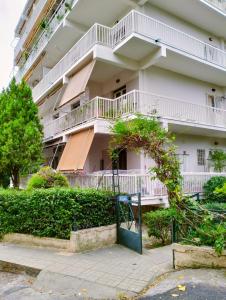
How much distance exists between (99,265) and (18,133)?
31.5 ft

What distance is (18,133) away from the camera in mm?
14273

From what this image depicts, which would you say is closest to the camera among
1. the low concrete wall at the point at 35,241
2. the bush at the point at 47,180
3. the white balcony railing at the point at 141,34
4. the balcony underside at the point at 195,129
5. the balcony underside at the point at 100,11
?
the low concrete wall at the point at 35,241

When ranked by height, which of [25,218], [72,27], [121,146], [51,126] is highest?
[72,27]

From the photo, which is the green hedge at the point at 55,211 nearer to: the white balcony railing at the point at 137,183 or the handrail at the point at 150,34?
the white balcony railing at the point at 137,183

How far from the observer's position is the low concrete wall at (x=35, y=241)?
776 cm

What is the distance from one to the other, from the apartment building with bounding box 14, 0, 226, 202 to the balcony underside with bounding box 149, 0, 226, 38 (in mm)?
61

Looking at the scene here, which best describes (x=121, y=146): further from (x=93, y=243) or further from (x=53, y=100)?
(x=53, y=100)

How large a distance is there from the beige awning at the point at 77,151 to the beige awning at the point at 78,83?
1.92 m

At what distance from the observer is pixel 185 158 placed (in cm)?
1667

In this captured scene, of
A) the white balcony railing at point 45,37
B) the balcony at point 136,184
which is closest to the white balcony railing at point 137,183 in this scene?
the balcony at point 136,184

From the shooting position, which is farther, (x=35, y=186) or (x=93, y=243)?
(x=35, y=186)

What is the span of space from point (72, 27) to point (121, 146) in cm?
1282

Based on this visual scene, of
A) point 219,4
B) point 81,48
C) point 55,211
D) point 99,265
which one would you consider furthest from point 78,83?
point 219,4

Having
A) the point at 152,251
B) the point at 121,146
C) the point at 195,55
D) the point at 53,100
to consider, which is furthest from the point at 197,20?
the point at 152,251
